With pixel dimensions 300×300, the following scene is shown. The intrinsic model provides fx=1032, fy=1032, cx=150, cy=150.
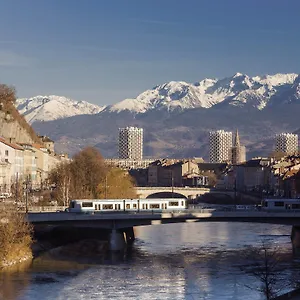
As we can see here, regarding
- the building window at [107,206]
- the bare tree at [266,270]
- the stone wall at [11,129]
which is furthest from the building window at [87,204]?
the stone wall at [11,129]

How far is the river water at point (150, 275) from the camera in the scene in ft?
151

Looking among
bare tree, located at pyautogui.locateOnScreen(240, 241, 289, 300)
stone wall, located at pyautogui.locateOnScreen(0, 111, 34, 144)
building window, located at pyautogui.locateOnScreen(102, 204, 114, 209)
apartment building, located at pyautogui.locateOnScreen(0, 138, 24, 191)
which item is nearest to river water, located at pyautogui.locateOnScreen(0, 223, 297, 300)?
bare tree, located at pyautogui.locateOnScreen(240, 241, 289, 300)

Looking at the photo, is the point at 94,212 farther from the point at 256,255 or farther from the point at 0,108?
the point at 0,108

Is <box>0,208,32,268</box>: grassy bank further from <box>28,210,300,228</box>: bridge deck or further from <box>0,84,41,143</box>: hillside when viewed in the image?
<box>0,84,41,143</box>: hillside

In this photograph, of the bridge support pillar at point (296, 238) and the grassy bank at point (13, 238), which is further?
the bridge support pillar at point (296, 238)

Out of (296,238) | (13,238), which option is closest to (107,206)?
(296,238)

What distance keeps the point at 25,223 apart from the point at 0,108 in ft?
191

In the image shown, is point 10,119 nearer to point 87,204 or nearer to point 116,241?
point 87,204

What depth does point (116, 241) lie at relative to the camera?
66.2 m

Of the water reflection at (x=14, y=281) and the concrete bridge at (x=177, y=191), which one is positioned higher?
the concrete bridge at (x=177, y=191)

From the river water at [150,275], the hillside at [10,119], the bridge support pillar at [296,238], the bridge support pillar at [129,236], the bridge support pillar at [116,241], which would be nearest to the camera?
the river water at [150,275]

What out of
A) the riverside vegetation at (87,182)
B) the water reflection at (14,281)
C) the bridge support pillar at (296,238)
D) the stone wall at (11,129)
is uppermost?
the stone wall at (11,129)

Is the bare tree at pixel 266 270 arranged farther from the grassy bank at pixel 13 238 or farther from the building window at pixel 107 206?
the grassy bank at pixel 13 238

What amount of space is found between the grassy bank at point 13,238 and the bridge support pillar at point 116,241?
8395mm
